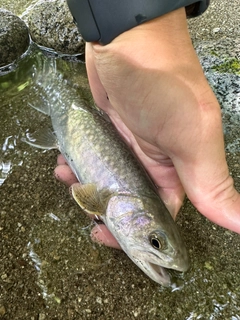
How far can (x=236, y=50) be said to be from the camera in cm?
347

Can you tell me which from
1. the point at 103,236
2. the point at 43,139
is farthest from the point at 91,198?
the point at 43,139

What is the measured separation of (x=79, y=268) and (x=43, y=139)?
1111 millimetres

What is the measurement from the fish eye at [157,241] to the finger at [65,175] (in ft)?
2.87

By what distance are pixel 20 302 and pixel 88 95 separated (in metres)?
1.80

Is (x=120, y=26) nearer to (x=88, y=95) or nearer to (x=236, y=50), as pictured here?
(x=88, y=95)

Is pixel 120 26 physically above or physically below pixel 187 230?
above

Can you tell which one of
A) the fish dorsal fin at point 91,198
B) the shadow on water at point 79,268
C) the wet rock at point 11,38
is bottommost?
the shadow on water at point 79,268

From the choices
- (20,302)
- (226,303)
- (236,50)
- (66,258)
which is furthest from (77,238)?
(236,50)

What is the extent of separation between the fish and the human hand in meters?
0.26

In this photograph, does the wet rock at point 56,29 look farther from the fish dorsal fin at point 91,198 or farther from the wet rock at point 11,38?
the fish dorsal fin at point 91,198

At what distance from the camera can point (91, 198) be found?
230cm

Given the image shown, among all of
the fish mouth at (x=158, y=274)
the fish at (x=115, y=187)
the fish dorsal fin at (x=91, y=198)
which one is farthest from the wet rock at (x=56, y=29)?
the fish mouth at (x=158, y=274)

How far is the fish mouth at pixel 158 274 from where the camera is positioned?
2125mm

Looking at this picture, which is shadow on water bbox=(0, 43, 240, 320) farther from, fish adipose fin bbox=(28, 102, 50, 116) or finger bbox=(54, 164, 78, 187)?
fish adipose fin bbox=(28, 102, 50, 116)
